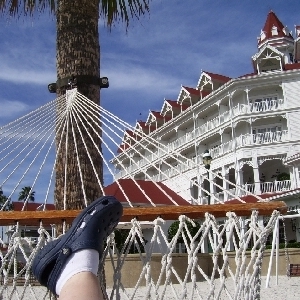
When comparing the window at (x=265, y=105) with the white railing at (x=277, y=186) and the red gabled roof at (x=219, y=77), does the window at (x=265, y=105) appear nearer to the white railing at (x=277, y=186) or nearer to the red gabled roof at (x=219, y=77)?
the red gabled roof at (x=219, y=77)

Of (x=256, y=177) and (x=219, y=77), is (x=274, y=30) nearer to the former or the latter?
(x=219, y=77)

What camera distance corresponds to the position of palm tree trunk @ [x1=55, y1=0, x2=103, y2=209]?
351 centimetres

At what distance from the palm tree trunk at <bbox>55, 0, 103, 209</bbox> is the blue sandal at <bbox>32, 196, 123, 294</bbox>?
4.82ft

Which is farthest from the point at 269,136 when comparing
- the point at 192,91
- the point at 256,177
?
the point at 192,91

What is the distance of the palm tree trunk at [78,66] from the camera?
3.51 m

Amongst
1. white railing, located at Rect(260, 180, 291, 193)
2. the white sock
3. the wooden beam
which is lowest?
the white sock

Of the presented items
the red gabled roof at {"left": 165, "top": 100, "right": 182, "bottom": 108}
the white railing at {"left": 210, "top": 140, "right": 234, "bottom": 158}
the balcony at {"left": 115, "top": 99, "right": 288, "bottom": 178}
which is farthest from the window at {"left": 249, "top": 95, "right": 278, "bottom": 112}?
the red gabled roof at {"left": 165, "top": 100, "right": 182, "bottom": 108}

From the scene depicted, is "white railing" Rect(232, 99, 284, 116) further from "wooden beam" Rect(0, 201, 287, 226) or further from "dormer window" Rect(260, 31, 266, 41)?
"wooden beam" Rect(0, 201, 287, 226)

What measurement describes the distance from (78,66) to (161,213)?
1.80 metres

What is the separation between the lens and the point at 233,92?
2458cm

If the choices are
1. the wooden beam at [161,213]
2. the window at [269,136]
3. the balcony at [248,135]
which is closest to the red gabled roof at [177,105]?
the balcony at [248,135]

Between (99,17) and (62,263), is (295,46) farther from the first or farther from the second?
(62,263)

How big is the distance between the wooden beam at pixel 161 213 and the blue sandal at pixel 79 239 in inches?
12.9

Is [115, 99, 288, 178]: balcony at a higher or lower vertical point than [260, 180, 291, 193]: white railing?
higher
